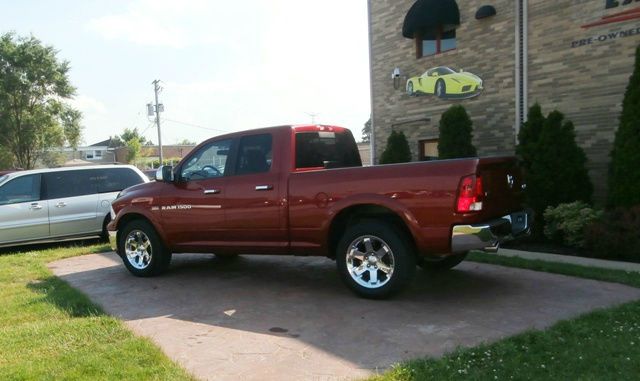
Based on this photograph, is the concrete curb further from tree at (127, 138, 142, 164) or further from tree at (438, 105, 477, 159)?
tree at (127, 138, 142, 164)

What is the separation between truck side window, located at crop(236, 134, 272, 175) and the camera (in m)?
6.38

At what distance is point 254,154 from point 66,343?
293 cm

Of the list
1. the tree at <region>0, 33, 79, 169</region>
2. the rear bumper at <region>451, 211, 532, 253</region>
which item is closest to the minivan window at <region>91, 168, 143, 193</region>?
the rear bumper at <region>451, 211, 532, 253</region>

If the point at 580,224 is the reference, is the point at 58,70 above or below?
above

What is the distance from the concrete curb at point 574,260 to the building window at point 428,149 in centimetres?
500

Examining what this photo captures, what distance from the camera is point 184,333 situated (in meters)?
4.88

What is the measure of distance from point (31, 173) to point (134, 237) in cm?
455

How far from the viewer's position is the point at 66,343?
4.59 meters

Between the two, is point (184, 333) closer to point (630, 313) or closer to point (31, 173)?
point (630, 313)

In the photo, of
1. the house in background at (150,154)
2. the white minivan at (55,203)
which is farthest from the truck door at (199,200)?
the house in background at (150,154)

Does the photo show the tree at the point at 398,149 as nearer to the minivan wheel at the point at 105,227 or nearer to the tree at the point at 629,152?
the tree at the point at 629,152

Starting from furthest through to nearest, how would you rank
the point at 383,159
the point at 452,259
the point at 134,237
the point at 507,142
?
the point at 383,159
the point at 507,142
the point at 134,237
the point at 452,259

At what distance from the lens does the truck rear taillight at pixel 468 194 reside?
5020 mm

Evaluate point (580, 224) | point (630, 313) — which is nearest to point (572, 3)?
point (580, 224)
